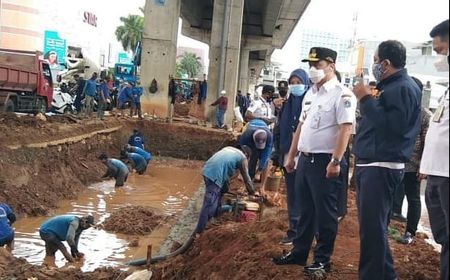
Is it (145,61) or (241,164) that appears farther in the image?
(145,61)

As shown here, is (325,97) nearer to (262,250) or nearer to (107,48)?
(262,250)

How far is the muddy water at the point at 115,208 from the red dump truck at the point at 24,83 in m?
4.71

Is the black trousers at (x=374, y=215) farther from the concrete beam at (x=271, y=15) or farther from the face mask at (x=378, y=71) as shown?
the concrete beam at (x=271, y=15)

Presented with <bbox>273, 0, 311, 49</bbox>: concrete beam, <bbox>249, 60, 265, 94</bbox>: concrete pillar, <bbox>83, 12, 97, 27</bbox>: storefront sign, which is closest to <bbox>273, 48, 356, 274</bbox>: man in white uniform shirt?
<bbox>273, 0, 311, 49</bbox>: concrete beam

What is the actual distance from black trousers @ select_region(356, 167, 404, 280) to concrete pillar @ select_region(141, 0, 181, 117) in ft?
59.9

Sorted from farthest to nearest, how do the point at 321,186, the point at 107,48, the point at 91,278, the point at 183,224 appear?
the point at 107,48
the point at 183,224
the point at 91,278
the point at 321,186

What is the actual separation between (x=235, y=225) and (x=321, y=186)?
2.59m

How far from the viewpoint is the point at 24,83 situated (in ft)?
60.5

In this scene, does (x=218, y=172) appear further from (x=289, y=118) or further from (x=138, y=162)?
(x=138, y=162)

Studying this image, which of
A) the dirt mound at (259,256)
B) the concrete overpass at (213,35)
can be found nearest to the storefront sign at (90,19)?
the concrete overpass at (213,35)

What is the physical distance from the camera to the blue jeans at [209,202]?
7066 millimetres

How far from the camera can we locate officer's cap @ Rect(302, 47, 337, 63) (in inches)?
188

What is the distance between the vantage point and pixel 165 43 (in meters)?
22.0

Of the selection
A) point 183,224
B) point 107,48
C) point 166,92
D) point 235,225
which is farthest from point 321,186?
point 107,48
